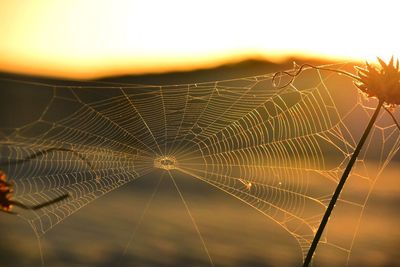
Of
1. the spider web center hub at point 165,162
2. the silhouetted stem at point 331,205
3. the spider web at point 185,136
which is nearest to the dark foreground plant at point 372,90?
the silhouetted stem at point 331,205

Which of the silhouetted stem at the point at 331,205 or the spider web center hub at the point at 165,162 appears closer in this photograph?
the silhouetted stem at the point at 331,205

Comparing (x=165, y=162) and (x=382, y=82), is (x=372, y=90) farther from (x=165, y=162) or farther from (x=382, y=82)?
(x=165, y=162)

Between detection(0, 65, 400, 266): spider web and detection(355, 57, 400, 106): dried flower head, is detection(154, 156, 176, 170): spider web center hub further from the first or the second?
detection(355, 57, 400, 106): dried flower head

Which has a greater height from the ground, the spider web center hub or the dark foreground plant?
the spider web center hub

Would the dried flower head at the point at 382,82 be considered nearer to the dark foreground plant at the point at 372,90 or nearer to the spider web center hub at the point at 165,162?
the dark foreground plant at the point at 372,90

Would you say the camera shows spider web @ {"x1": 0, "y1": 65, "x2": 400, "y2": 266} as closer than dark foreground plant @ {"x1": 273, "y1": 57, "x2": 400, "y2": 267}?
No

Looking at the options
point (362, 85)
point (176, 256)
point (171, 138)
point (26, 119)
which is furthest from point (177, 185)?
point (362, 85)

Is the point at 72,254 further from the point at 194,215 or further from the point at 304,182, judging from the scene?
the point at 304,182

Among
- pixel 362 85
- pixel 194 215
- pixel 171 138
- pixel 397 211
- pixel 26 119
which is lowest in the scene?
pixel 362 85

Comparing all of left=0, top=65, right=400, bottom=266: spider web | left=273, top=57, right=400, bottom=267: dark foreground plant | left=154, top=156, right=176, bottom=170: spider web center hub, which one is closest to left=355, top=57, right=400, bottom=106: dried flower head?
left=273, top=57, right=400, bottom=267: dark foreground plant
